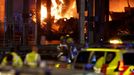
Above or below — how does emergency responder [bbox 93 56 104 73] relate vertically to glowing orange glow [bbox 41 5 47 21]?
below

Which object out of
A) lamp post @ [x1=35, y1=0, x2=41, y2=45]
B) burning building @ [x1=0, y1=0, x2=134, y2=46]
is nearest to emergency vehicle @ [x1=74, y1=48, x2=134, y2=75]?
lamp post @ [x1=35, y1=0, x2=41, y2=45]

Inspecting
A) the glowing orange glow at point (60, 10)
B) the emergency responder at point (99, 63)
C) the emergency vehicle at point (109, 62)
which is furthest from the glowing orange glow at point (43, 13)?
the emergency responder at point (99, 63)

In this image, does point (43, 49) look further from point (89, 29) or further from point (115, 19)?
point (115, 19)

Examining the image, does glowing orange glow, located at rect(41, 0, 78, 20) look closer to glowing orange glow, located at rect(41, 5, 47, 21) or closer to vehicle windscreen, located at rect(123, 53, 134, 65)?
glowing orange glow, located at rect(41, 5, 47, 21)

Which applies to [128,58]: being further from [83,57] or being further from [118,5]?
[118,5]

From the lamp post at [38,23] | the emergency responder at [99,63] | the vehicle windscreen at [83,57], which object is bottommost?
the emergency responder at [99,63]

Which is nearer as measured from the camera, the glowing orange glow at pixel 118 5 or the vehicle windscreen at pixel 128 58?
the vehicle windscreen at pixel 128 58

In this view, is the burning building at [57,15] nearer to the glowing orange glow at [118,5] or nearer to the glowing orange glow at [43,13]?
the glowing orange glow at [43,13]

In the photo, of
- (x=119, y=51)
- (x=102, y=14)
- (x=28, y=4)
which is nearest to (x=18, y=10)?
(x=28, y=4)

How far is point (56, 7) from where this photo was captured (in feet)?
81.5

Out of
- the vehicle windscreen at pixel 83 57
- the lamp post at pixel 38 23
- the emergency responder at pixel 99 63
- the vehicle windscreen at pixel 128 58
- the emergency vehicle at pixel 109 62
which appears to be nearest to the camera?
the emergency vehicle at pixel 109 62

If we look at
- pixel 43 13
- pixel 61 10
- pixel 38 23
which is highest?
pixel 61 10

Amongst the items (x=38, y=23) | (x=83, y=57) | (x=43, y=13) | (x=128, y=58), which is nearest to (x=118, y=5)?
(x=43, y=13)

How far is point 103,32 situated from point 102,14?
0.98m
